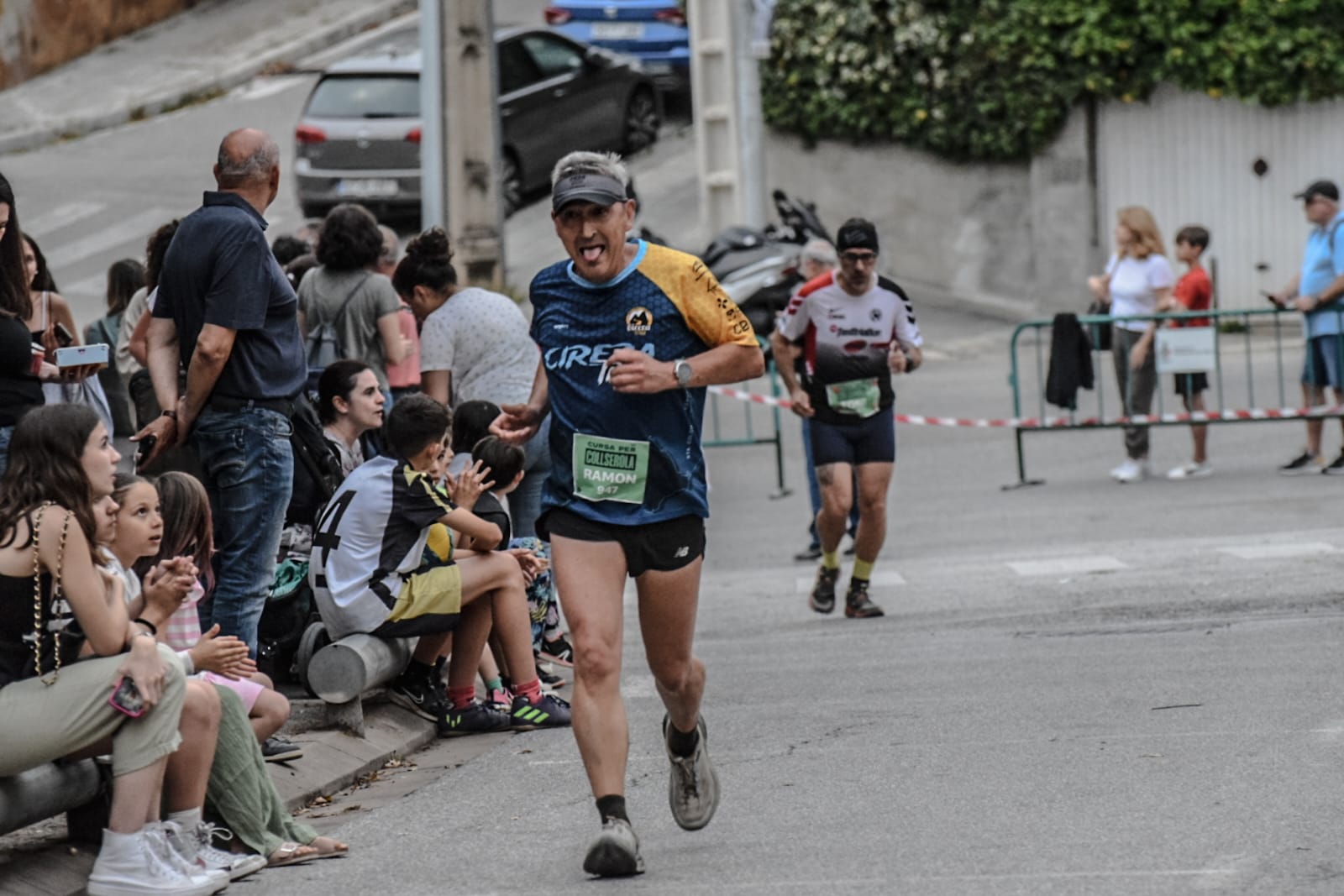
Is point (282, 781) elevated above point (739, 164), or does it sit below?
below

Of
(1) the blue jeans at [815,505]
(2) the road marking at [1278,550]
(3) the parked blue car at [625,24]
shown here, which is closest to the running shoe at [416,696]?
(1) the blue jeans at [815,505]

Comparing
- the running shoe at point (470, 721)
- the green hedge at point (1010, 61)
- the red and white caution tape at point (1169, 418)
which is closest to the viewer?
the running shoe at point (470, 721)

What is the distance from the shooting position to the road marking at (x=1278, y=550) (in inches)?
476

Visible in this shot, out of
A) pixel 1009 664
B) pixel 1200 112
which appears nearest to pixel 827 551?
pixel 1009 664

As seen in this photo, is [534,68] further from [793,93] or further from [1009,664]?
[1009,664]

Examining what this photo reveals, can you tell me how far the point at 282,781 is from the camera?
7504mm

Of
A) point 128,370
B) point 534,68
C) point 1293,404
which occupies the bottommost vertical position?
point 1293,404

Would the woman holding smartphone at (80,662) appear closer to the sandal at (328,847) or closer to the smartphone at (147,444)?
the sandal at (328,847)

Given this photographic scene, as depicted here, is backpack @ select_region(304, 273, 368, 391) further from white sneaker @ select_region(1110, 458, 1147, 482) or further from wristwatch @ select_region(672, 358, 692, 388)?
white sneaker @ select_region(1110, 458, 1147, 482)

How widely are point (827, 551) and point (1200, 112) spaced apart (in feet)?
40.3

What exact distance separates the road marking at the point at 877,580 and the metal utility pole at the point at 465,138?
4175 mm

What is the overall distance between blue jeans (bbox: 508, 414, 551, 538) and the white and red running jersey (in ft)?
5.06

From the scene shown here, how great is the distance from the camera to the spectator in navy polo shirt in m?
7.76

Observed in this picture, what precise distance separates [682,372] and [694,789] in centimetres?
123
